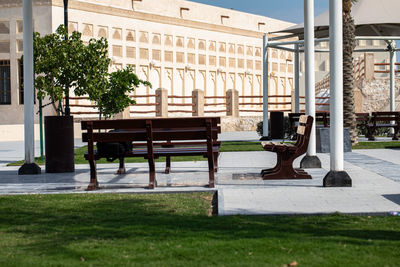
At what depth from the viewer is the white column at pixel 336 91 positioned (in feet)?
27.8

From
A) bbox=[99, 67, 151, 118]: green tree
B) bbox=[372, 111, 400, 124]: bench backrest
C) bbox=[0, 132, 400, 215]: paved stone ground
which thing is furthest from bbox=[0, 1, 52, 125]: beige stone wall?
Result: bbox=[0, 132, 400, 215]: paved stone ground

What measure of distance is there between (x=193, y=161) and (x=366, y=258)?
359 inches

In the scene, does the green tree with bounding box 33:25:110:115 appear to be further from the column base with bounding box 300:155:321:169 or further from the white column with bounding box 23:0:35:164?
the column base with bounding box 300:155:321:169

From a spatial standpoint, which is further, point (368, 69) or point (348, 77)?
point (368, 69)

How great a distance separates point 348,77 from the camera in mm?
17969

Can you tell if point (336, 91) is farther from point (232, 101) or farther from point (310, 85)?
point (232, 101)

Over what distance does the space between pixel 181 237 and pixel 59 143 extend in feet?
20.7

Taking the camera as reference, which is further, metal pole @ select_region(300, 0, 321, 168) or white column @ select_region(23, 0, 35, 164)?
white column @ select_region(23, 0, 35, 164)

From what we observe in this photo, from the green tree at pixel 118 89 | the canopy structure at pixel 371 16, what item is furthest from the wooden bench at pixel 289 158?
the canopy structure at pixel 371 16

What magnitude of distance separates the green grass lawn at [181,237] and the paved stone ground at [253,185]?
499 mm

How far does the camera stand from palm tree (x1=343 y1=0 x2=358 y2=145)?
17.7m

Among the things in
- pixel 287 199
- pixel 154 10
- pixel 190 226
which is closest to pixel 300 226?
pixel 190 226

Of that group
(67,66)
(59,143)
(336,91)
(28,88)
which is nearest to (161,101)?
(67,66)

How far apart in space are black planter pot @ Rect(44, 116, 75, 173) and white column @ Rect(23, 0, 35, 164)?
0.27 metres
